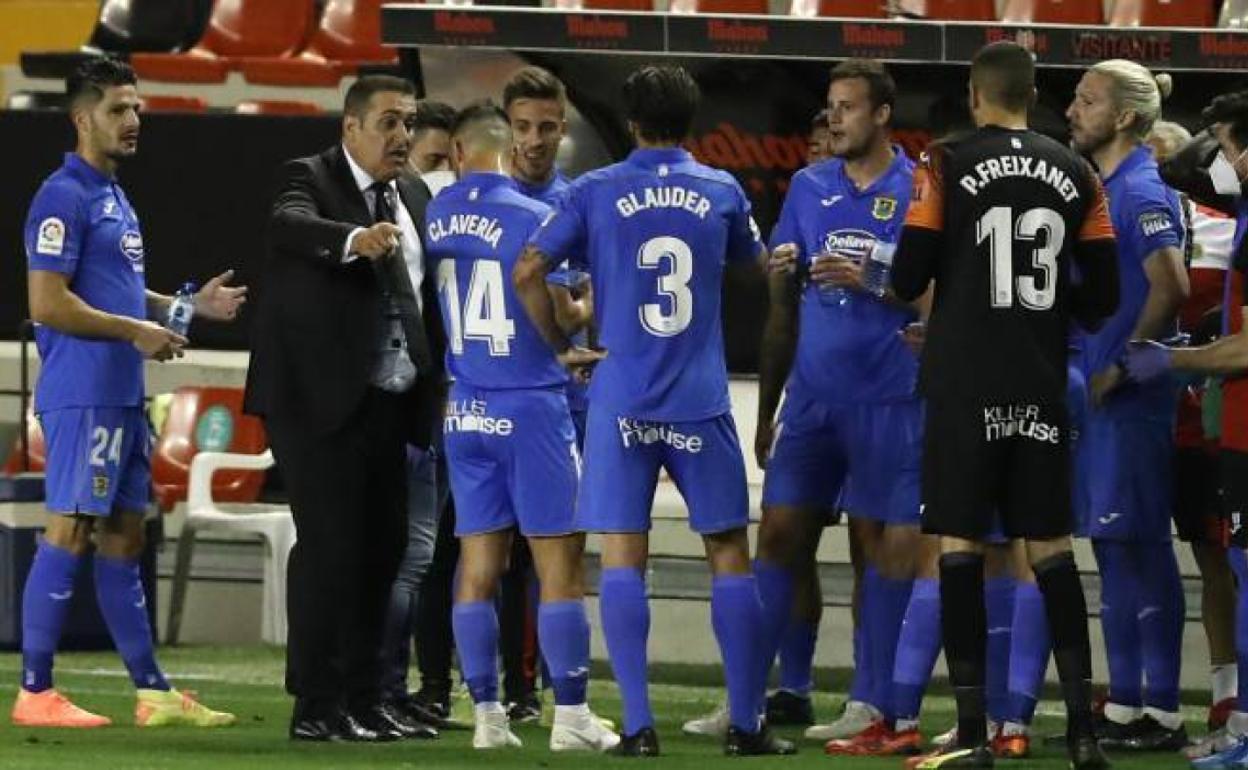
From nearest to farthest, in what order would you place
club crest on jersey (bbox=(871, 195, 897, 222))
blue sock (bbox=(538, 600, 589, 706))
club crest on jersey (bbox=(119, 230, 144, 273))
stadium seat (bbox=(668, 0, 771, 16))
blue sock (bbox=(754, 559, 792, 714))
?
blue sock (bbox=(538, 600, 589, 706)), club crest on jersey (bbox=(871, 195, 897, 222)), blue sock (bbox=(754, 559, 792, 714)), club crest on jersey (bbox=(119, 230, 144, 273)), stadium seat (bbox=(668, 0, 771, 16))

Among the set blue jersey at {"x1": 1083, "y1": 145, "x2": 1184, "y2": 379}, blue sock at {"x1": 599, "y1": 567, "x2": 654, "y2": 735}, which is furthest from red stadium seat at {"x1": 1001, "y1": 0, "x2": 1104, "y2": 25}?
blue sock at {"x1": 599, "y1": 567, "x2": 654, "y2": 735}

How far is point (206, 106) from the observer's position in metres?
→ 16.1

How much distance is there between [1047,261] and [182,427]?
6.68m

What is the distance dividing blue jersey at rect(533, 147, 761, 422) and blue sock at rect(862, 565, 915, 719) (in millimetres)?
997

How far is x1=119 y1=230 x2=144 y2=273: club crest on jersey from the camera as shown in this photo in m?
9.50

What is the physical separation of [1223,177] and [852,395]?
1478 mm

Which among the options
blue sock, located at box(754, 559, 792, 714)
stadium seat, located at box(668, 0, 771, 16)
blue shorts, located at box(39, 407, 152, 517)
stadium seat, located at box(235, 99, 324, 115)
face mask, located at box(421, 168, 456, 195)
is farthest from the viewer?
stadium seat, located at box(235, 99, 324, 115)

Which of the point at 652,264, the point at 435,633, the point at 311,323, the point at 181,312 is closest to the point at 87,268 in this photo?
the point at 181,312

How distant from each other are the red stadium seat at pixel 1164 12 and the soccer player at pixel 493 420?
4.38 metres

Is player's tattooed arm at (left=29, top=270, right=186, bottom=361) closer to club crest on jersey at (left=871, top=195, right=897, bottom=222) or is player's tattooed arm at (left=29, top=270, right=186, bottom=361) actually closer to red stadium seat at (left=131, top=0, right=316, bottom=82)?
club crest on jersey at (left=871, top=195, right=897, bottom=222)

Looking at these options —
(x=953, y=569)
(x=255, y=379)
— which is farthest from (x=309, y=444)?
(x=953, y=569)

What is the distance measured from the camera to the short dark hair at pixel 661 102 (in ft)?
27.4

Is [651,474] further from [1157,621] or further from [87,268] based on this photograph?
[87,268]

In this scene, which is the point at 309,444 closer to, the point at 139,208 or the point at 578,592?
the point at 578,592
